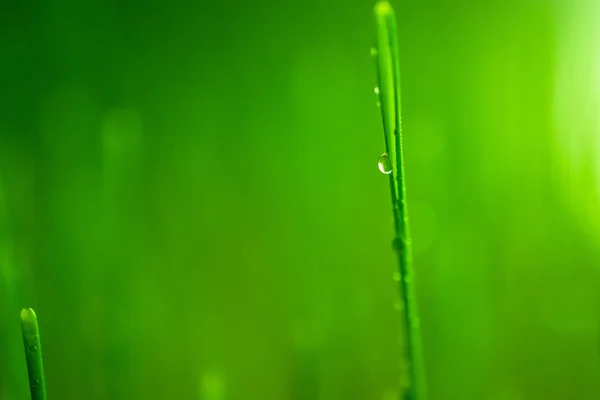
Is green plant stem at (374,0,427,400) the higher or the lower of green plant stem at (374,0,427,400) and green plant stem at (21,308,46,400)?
the higher

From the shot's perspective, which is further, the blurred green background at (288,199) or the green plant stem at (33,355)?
the blurred green background at (288,199)

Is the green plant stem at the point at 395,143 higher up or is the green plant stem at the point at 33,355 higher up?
the green plant stem at the point at 395,143

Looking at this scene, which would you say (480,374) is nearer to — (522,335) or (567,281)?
(522,335)

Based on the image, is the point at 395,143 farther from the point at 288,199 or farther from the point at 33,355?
the point at 288,199

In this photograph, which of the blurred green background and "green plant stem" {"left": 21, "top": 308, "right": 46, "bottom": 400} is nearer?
"green plant stem" {"left": 21, "top": 308, "right": 46, "bottom": 400}

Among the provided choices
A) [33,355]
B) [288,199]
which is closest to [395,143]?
[33,355]
